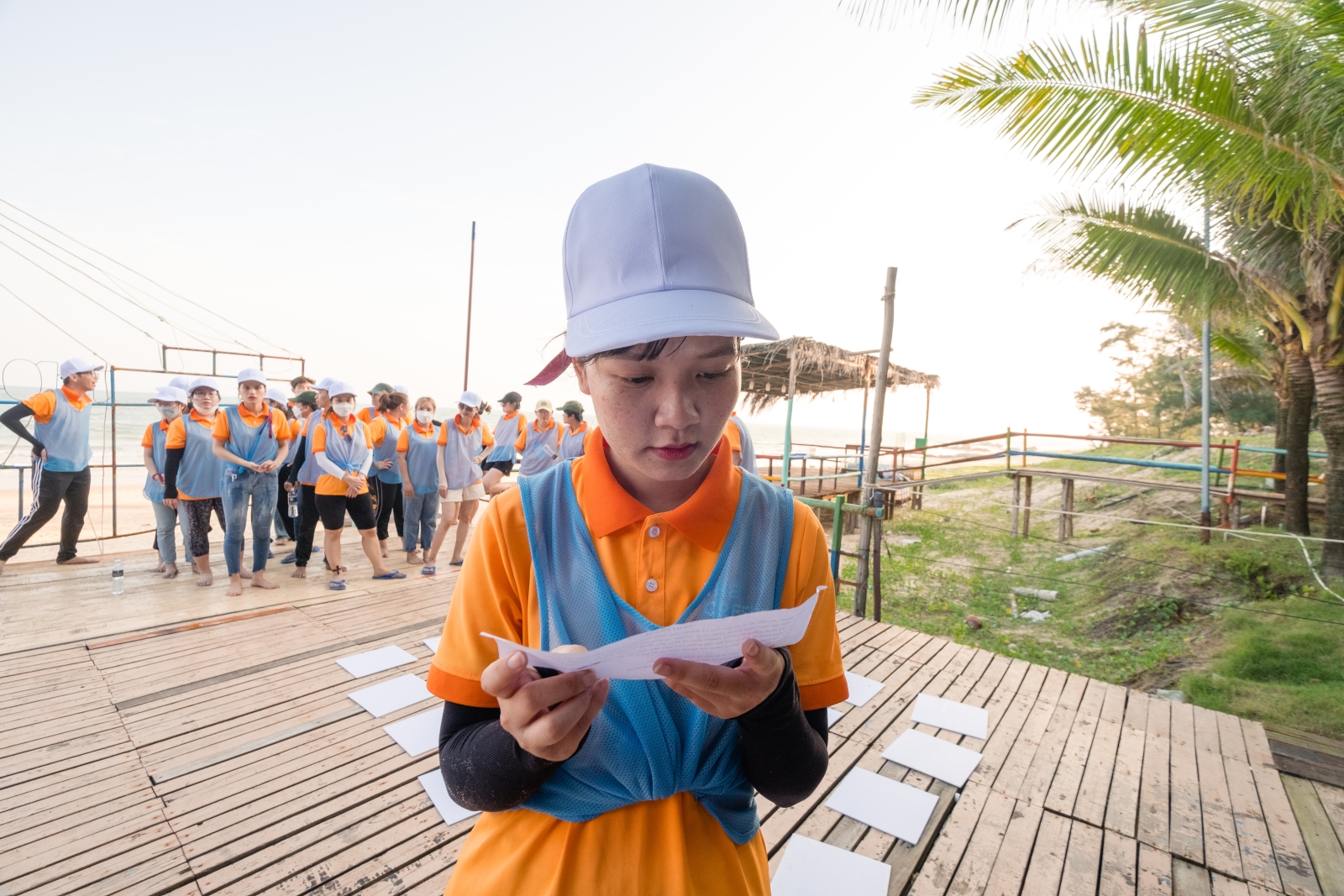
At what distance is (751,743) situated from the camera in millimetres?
841

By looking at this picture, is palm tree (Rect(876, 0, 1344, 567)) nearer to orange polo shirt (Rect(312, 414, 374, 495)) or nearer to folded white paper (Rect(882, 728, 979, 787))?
folded white paper (Rect(882, 728, 979, 787))

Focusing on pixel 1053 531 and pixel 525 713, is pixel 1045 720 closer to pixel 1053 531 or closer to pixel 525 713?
pixel 525 713

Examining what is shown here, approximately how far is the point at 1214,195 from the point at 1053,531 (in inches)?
334

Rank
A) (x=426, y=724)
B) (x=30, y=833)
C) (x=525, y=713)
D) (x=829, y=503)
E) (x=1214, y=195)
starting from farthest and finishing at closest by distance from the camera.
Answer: (x=829, y=503)
(x=1214, y=195)
(x=426, y=724)
(x=30, y=833)
(x=525, y=713)

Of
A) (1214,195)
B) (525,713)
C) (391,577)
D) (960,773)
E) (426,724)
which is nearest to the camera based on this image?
(525,713)

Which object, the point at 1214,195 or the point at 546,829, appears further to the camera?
the point at 1214,195

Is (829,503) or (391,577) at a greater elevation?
(829,503)

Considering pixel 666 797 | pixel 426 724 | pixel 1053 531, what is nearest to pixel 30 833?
pixel 426 724

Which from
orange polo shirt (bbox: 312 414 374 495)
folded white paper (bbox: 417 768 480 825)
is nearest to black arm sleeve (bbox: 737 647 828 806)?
folded white paper (bbox: 417 768 480 825)

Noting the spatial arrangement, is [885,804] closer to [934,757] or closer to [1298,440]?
[934,757]

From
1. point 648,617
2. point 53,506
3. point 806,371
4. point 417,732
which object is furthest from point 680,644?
point 806,371

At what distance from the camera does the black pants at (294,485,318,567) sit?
18.5ft

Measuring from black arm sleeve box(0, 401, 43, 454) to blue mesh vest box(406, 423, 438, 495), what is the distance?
9.66 ft

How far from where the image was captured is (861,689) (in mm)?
3564
